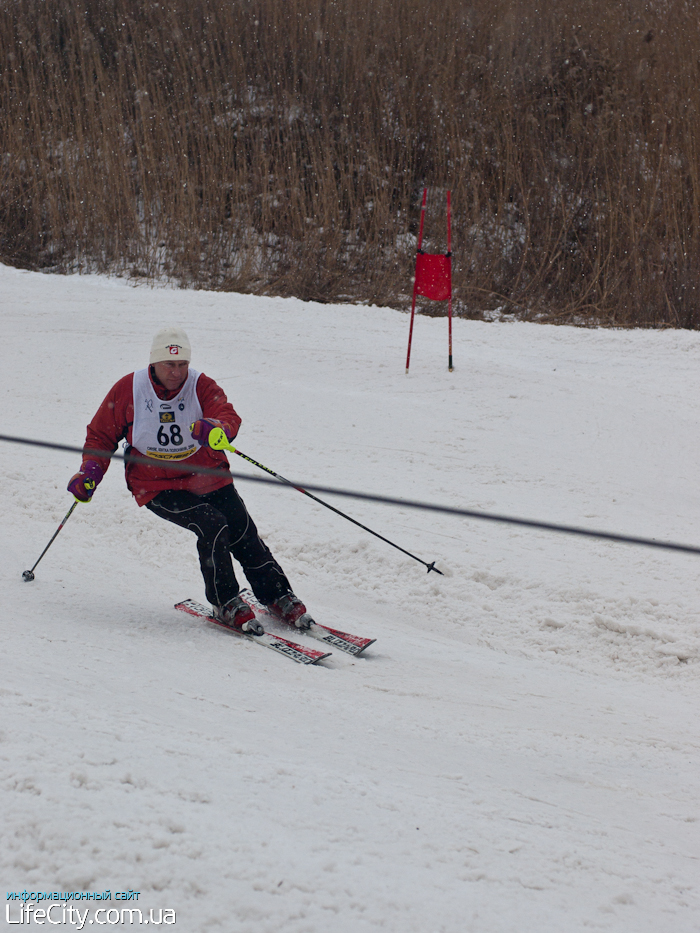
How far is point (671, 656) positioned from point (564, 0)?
12052mm

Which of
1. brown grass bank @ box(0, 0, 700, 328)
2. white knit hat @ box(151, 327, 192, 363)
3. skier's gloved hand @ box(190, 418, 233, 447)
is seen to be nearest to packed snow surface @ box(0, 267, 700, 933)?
skier's gloved hand @ box(190, 418, 233, 447)

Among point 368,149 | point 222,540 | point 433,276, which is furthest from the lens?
point 368,149

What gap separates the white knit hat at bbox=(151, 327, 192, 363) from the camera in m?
3.71

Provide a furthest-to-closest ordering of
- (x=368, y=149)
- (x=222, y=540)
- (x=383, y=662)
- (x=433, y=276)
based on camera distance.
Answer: (x=368, y=149)
(x=433, y=276)
(x=222, y=540)
(x=383, y=662)

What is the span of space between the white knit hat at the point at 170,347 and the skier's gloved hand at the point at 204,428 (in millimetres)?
323

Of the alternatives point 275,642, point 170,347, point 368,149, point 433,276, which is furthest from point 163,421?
point 368,149

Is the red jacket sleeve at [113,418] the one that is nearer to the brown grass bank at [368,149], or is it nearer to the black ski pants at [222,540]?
the black ski pants at [222,540]

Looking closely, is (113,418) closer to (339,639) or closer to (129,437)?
(129,437)

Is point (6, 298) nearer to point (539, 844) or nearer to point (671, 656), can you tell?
point (671, 656)

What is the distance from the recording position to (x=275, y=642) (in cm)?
374

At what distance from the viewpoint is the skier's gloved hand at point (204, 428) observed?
3.68 meters

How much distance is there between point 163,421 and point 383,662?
5.20 feet

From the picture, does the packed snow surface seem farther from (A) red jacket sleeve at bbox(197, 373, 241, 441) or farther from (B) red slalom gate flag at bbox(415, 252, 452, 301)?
(A) red jacket sleeve at bbox(197, 373, 241, 441)

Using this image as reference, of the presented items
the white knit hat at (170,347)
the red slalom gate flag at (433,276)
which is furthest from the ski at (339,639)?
the red slalom gate flag at (433,276)
